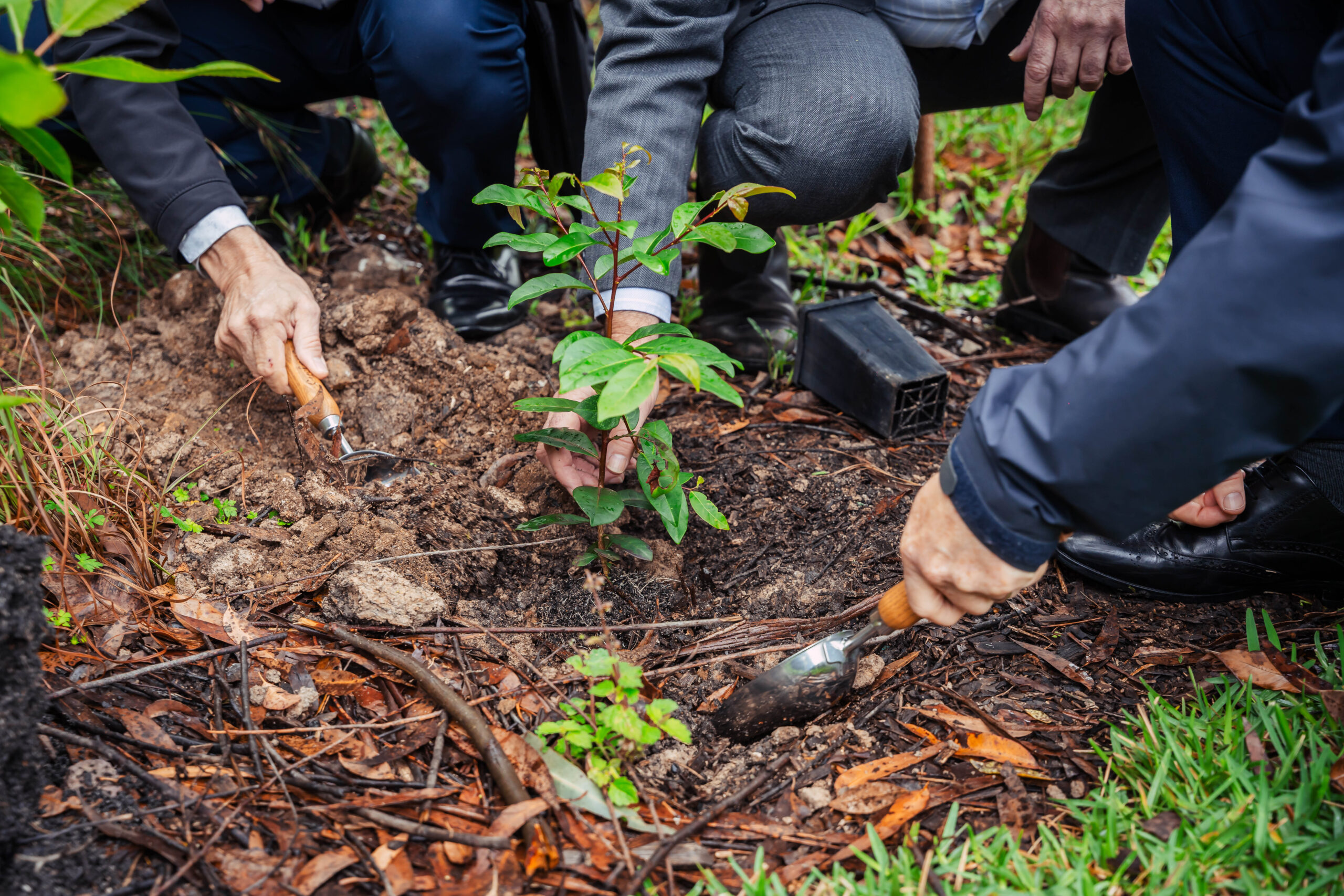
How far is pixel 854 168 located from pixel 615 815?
1635 millimetres

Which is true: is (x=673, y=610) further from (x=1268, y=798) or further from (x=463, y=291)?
(x=463, y=291)

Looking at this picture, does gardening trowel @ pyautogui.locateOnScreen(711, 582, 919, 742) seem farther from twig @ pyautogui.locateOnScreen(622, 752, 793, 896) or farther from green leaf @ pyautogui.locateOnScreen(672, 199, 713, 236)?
green leaf @ pyautogui.locateOnScreen(672, 199, 713, 236)

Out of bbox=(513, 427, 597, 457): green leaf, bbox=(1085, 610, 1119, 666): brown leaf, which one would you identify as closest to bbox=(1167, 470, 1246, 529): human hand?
bbox=(1085, 610, 1119, 666): brown leaf

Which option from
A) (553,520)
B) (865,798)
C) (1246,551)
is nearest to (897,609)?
(865,798)

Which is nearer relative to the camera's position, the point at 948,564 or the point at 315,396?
the point at 948,564

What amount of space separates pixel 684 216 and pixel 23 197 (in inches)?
35.5

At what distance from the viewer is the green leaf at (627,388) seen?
1.11 metres

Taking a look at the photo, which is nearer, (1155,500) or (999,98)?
(1155,500)

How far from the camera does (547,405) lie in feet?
4.76

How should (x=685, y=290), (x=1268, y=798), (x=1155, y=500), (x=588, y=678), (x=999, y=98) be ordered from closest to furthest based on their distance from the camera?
(x=1155, y=500) < (x=1268, y=798) < (x=588, y=678) < (x=999, y=98) < (x=685, y=290)

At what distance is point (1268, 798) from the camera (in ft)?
3.97

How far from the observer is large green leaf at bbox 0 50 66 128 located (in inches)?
29.8

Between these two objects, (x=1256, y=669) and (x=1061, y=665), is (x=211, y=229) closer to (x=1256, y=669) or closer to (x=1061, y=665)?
(x=1061, y=665)

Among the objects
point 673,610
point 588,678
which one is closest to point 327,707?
point 588,678
